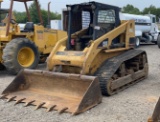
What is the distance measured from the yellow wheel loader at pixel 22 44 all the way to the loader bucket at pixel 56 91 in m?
2.19

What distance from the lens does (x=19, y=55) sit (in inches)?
348

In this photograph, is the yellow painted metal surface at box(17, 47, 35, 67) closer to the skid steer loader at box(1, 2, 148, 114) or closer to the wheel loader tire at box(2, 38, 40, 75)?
the wheel loader tire at box(2, 38, 40, 75)

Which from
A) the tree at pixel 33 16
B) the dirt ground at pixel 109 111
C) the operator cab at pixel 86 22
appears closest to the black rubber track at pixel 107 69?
the dirt ground at pixel 109 111

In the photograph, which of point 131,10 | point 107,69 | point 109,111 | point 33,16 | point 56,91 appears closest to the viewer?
point 109,111

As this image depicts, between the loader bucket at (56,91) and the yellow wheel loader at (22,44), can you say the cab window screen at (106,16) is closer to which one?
the loader bucket at (56,91)

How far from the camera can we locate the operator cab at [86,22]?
677 cm

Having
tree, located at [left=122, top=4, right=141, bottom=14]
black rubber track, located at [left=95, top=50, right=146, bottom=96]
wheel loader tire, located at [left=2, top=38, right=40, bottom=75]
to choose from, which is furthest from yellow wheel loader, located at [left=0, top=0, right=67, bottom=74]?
tree, located at [left=122, top=4, right=141, bottom=14]

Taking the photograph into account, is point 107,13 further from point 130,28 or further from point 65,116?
point 65,116

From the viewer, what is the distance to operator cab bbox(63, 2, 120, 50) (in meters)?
6.77

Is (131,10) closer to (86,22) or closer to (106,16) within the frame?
(86,22)

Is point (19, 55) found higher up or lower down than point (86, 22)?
lower down

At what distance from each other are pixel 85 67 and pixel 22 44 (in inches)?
129

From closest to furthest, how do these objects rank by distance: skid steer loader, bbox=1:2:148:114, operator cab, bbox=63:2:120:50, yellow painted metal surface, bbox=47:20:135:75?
skid steer loader, bbox=1:2:148:114 → yellow painted metal surface, bbox=47:20:135:75 → operator cab, bbox=63:2:120:50

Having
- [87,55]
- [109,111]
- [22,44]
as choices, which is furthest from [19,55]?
[109,111]
